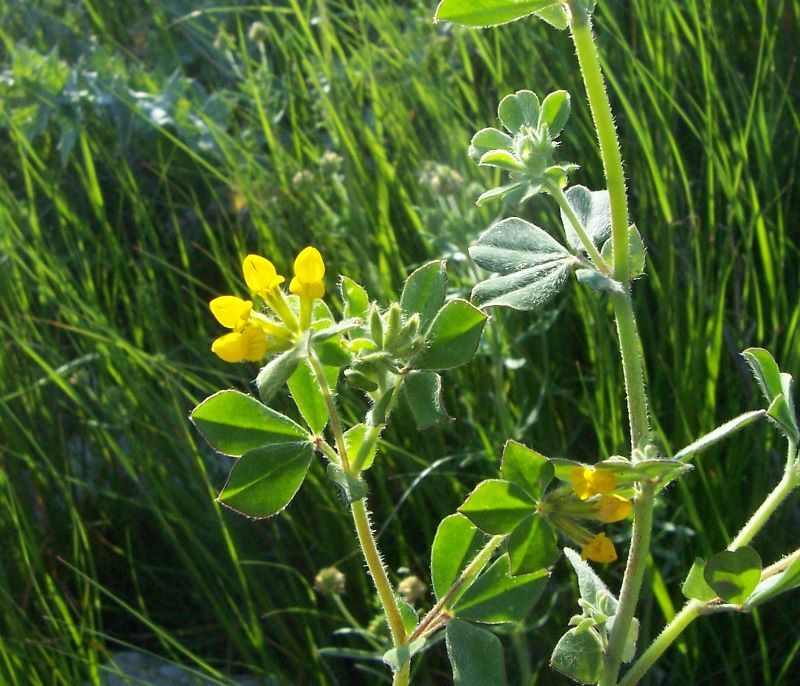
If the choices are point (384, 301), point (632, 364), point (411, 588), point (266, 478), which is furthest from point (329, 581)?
point (632, 364)

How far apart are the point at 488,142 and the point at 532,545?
27 cm

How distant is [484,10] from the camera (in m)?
0.60

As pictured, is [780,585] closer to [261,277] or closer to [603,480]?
[603,480]

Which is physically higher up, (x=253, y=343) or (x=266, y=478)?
(x=253, y=343)

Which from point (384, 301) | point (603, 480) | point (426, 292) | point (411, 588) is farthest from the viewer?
point (384, 301)

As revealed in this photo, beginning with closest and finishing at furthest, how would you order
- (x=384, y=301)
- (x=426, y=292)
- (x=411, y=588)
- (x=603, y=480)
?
(x=603, y=480) < (x=426, y=292) < (x=411, y=588) < (x=384, y=301)

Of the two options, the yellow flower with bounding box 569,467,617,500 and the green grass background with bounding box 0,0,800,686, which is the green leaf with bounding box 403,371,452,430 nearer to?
the yellow flower with bounding box 569,467,617,500

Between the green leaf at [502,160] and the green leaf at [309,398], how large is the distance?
19cm

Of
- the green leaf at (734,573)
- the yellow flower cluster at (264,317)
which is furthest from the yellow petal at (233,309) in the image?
the green leaf at (734,573)

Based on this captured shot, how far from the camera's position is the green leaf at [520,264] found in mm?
653

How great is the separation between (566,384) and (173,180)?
3.09 ft

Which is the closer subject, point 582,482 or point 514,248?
point 582,482

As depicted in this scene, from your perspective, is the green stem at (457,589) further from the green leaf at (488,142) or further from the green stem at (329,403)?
the green leaf at (488,142)

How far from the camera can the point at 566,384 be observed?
59.5 inches
